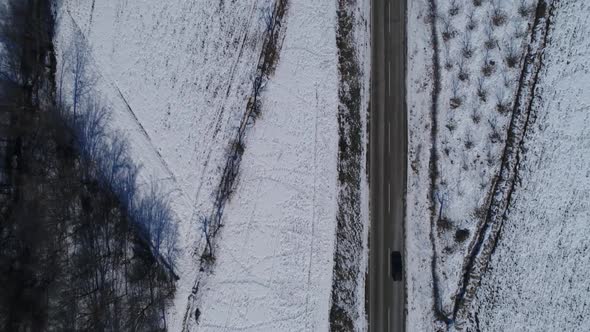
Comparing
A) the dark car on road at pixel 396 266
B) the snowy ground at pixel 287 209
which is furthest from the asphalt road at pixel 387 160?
the snowy ground at pixel 287 209

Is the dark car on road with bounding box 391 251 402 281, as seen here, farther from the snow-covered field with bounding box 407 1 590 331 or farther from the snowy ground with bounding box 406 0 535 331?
the snow-covered field with bounding box 407 1 590 331

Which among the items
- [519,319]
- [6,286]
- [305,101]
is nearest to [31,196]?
[6,286]

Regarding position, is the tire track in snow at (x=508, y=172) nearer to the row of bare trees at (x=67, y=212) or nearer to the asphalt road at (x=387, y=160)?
the asphalt road at (x=387, y=160)

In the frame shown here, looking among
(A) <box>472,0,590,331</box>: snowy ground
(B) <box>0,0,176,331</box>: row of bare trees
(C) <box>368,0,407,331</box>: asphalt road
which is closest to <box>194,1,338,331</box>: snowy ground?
(C) <box>368,0,407,331</box>: asphalt road

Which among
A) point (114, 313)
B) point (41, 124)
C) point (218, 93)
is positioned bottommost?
point (114, 313)

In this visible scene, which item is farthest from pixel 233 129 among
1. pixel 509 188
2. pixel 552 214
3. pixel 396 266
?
pixel 552 214

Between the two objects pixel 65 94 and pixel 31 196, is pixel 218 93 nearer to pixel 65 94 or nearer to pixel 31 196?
pixel 65 94
